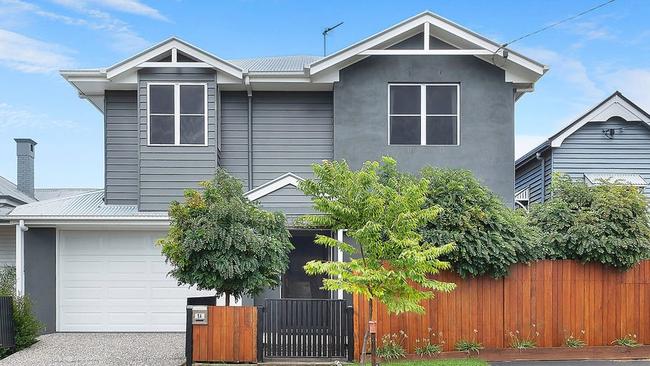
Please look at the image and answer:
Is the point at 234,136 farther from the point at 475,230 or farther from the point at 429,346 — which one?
the point at 429,346

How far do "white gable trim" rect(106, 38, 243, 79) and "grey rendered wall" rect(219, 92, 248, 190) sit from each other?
1058 millimetres

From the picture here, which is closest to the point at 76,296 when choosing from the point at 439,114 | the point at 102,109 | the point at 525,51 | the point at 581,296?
the point at 102,109

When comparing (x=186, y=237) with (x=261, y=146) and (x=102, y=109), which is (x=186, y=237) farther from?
(x=102, y=109)

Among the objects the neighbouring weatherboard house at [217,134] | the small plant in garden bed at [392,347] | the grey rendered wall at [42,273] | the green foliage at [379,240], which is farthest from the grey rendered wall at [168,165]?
the small plant in garden bed at [392,347]

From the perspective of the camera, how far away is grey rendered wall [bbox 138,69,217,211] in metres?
14.2

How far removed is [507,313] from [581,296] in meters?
1.52

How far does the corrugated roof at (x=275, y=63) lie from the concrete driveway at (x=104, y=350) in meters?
6.83

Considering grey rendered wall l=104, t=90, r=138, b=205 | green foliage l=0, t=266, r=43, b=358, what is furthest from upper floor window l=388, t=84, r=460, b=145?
green foliage l=0, t=266, r=43, b=358

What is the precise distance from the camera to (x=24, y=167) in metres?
21.7

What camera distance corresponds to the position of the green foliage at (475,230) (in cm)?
1055

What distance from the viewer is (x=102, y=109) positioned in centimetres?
1673

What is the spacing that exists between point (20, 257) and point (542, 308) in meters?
11.7

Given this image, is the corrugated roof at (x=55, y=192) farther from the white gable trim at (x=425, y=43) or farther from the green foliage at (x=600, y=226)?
the green foliage at (x=600, y=226)

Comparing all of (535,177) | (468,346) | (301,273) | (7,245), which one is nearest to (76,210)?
(7,245)
